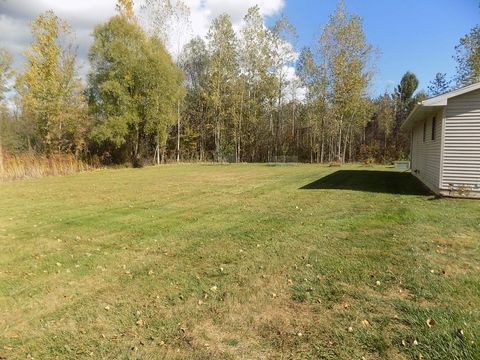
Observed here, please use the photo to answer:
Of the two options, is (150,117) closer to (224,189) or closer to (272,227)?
(224,189)

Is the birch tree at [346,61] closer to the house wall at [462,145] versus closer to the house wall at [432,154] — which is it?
the house wall at [432,154]

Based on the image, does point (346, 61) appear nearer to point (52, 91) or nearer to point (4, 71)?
point (52, 91)

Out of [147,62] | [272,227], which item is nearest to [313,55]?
[147,62]

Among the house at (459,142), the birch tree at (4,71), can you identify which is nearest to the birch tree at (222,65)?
the birch tree at (4,71)

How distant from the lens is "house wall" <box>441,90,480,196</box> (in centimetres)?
861

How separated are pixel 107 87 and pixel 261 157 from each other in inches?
656

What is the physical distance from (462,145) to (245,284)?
302 inches

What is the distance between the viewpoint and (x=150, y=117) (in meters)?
24.3

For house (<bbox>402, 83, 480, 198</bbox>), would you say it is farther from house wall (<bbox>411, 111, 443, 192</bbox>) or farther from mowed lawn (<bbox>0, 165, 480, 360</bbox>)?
mowed lawn (<bbox>0, 165, 480, 360</bbox>)

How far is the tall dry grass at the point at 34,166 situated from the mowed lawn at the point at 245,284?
1017 cm

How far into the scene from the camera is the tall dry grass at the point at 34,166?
16.0m

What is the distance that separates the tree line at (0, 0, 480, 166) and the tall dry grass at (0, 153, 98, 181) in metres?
3.44

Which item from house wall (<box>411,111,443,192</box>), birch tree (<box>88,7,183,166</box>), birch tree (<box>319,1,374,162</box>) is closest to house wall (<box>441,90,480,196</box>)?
house wall (<box>411,111,443,192</box>)

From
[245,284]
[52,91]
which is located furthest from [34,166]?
[245,284]
